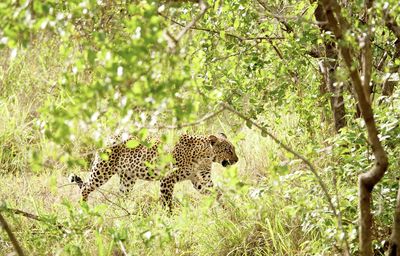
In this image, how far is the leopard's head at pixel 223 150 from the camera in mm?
8883

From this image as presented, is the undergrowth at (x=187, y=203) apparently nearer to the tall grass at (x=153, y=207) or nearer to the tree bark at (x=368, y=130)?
the tall grass at (x=153, y=207)

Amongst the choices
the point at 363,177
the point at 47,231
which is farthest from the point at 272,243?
the point at 363,177

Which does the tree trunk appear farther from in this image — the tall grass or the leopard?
the leopard

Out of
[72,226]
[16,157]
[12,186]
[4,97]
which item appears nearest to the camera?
[72,226]

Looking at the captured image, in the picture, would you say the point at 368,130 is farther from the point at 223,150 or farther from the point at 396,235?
the point at 223,150

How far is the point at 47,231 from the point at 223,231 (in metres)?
1.84

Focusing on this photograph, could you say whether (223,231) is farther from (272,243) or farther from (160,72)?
(160,72)

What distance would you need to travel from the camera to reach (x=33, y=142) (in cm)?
966

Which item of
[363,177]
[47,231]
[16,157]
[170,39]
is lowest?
[16,157]

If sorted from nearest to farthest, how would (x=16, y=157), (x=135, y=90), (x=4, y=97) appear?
(x=135, y=90) < (x=16, y=157) < (x=4, y=97)

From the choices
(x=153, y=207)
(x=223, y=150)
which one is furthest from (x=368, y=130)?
(x=223, y=150)

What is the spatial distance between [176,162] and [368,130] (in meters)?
5.03

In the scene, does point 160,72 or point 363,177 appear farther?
point 363,177

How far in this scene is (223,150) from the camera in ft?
29.2
